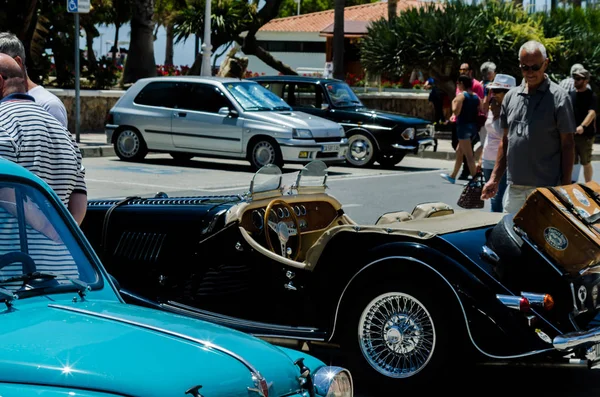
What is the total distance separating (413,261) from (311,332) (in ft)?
2.41

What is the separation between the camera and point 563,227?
19.2 ft

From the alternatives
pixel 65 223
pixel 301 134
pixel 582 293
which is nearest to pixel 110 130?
pixel 301 134

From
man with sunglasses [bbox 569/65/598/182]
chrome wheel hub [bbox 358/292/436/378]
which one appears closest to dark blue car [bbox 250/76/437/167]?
man with sunglasses [bbox 569/65/598/182]

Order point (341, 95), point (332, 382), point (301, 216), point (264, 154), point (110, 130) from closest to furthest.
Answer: point (332, 382)
point (301, 216)
point (264, 154)
point (110, 130)
point (341, 95)

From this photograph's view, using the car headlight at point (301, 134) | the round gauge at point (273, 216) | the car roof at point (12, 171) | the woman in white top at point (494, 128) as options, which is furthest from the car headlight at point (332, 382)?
the car headlight at point (301, 134)

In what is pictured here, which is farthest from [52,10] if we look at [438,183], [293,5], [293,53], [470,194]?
[293,5]

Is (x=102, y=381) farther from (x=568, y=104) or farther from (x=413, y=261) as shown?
(x=568, y=104)

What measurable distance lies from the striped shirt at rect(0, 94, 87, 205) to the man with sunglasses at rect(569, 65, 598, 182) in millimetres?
8282

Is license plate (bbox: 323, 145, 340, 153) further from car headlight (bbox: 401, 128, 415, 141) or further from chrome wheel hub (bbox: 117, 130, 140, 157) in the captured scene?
chrome wheel hub (bbox: 117, 130, 140, 157)

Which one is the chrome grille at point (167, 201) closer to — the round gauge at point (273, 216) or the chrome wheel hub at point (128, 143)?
the round gauge at point (273, 216)

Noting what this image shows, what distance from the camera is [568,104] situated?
7629mm

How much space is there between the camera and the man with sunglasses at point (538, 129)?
24.9 ft

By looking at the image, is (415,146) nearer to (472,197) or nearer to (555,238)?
(472,197)

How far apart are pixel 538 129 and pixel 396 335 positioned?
8.22 feet
